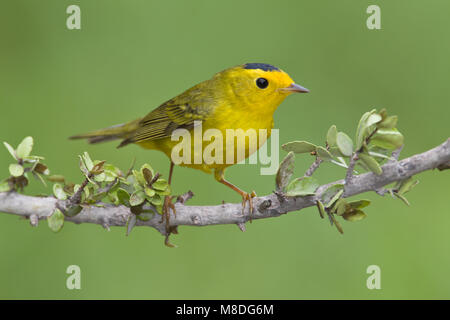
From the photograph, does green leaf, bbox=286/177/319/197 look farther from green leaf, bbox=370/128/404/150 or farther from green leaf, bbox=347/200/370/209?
green leaf, bbox=370/128/404/150


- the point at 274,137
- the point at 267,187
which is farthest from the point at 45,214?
the point at 267,187

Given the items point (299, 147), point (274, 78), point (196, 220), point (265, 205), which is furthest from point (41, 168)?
point (274, 78)

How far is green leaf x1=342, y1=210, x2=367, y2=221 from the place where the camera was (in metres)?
2.13

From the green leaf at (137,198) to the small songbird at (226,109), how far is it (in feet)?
2.73

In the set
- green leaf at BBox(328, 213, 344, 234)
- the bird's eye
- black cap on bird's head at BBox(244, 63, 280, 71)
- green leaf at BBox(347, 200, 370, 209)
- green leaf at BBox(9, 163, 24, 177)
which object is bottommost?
green leaf at BBox(328, 213, 344, 234)

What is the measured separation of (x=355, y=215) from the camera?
7.02ft

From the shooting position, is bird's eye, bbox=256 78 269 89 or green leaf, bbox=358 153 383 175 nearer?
green leaf, bbox=358 153 383 175

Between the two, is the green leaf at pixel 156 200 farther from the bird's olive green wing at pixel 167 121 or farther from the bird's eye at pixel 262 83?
the bird's eye at pixel 262 83

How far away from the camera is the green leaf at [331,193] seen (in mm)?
2025

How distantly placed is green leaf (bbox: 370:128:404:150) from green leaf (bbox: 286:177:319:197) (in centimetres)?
29

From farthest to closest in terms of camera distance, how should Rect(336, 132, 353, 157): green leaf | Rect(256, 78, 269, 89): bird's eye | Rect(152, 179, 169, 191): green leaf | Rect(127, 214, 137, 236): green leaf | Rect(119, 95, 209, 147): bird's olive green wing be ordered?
1. Rect(119, 95, 209, 147): bird's olive green wing
2. Rect(256, 78, 269, 89): bird's eye
3. Rect(127, 214, 137, 236): green leaf
4. Rect(152, 179, 169, 191): green leaf
5. Rect(336, 132, 353, 157): green leaf

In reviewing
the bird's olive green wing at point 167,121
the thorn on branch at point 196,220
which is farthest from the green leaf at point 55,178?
the bird's olive green wing at point 167,121

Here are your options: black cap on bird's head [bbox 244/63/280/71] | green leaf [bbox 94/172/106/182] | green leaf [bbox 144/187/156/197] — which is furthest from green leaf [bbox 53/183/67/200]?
black cap on bird's head [bbox 244/63/280/71]

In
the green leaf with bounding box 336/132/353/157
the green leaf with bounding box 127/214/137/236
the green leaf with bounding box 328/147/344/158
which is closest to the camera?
the green leaf with bounding box 336/132/353/157
